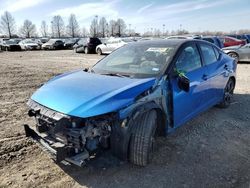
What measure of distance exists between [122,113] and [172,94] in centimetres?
102

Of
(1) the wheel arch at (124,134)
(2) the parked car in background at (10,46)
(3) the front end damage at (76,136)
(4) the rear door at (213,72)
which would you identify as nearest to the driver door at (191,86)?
(4) the rear door at (213,72)

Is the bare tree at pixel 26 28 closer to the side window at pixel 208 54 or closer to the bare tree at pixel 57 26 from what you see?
the bare tree at pixel 57 26

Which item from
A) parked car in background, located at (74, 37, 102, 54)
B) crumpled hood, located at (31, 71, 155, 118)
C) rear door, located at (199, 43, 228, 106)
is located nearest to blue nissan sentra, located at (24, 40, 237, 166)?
crumpled hood, located at (31, 71, 155, 118)

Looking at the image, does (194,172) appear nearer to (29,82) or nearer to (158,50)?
(158,50)

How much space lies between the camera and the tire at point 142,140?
3107 mm

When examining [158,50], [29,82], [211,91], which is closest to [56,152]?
[158,50]

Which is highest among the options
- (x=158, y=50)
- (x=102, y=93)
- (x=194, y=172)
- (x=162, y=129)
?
(x=158, y=50)

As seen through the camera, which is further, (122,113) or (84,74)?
(84,74)

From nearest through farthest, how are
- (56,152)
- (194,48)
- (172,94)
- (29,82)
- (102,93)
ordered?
(56,152)
(102,93)
(172,94)
(194,48)
(29,82)

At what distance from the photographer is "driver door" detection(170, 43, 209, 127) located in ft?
12.4

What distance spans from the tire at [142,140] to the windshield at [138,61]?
689mm

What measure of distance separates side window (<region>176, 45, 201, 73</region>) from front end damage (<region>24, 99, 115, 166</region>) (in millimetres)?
1612

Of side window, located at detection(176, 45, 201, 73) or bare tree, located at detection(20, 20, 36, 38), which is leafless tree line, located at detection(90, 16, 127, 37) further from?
side window, located at detection(176, 45, 201, 73)

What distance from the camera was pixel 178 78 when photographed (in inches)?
147
